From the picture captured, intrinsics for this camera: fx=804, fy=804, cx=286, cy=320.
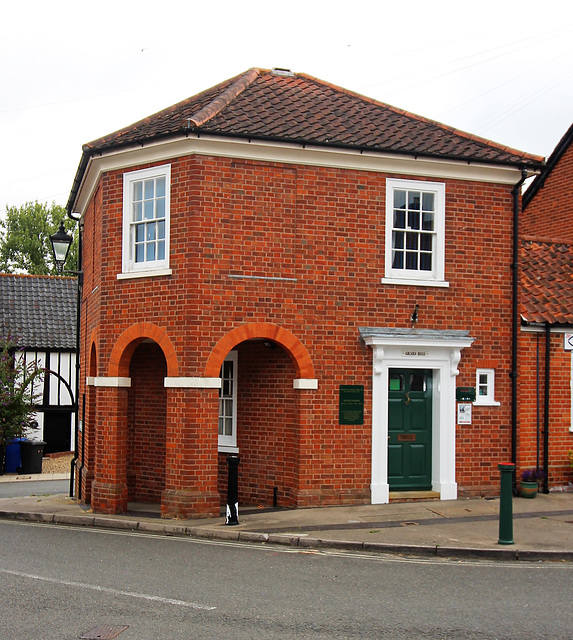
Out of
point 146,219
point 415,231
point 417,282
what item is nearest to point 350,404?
point 417,282

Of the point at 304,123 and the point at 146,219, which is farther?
the point at 304,123

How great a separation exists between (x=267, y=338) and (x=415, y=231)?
127 inches

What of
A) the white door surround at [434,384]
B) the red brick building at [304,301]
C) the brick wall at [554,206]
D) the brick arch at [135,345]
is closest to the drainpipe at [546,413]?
the red brick building at [304,301]

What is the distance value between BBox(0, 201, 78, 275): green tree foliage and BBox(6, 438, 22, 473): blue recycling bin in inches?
1050

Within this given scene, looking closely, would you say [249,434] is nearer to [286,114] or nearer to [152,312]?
[152,312]

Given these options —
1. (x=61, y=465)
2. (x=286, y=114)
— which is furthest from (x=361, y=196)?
(x=61, y=465)

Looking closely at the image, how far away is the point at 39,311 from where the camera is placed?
29.1 m

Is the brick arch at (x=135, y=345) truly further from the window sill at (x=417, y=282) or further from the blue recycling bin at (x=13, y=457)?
the blue recycling bin at (x=13, y=457)

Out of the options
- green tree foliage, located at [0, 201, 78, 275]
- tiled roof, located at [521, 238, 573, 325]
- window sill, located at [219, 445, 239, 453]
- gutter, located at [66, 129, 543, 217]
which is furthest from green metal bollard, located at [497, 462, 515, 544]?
green tree foliage, located at [0, 201, 78, 275]

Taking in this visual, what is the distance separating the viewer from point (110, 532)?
12.3 meters

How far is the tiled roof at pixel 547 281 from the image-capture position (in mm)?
14766

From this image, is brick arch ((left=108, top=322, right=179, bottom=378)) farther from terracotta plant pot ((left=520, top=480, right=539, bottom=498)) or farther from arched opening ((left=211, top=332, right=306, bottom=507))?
terracotta plant pot ((left=520, top=480, right=539, bottom=498))

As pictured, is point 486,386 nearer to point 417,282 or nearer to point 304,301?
point 417,282

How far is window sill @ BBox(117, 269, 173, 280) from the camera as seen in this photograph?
13164mm
